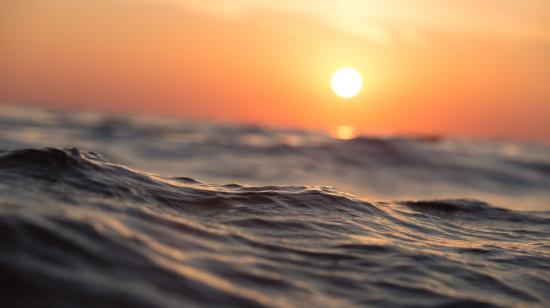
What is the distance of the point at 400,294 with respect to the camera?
11.4ft

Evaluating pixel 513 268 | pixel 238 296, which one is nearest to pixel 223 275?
pixel 238 296

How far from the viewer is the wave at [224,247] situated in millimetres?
2832

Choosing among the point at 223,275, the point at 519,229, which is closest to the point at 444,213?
the point at 519,229

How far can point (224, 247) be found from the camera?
12.4ft

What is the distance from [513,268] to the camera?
14.8 feet

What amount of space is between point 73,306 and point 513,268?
3.65 metres

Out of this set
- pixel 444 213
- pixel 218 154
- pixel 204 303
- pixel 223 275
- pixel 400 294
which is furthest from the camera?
pixel 218 154

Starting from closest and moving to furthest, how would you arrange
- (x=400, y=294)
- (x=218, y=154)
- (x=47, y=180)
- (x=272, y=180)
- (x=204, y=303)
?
(x=204, y=303) < (x=400, y=294) < (x=47, y=180) < (x=272, y=180) < (x=218, y=154)

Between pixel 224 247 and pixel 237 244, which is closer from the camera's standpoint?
pixel 224 247

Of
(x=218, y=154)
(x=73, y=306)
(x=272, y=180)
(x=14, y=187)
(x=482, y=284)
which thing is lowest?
(x=73, y=306)

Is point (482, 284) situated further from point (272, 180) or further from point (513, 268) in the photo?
point (272, 180)

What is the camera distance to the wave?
2.83m

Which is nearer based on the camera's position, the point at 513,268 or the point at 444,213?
the point at 513,268

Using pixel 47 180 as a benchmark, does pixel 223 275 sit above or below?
below
